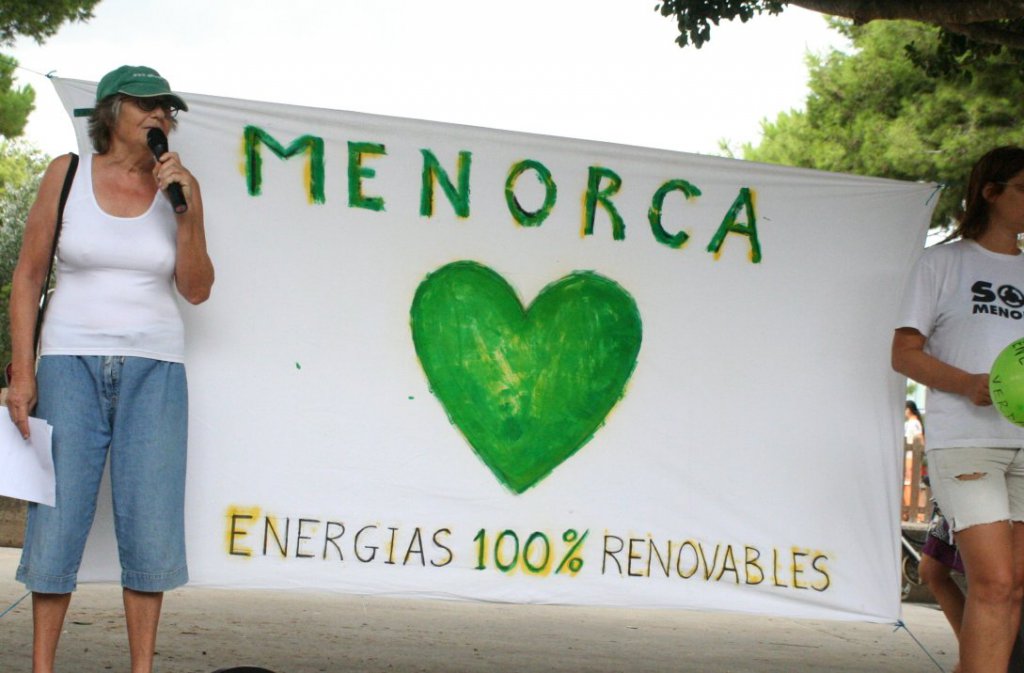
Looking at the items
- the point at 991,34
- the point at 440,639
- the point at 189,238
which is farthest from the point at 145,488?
the point at 991,34

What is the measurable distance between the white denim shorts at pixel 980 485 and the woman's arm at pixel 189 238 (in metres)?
2.29

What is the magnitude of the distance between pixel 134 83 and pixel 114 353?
29.7 inches

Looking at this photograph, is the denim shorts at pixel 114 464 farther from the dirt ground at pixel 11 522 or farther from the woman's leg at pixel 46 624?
the dirt ground at pixel 11 522

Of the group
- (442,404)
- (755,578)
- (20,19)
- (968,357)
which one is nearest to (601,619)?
(755,578)

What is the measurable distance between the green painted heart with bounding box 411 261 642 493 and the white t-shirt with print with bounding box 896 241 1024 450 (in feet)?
3.31

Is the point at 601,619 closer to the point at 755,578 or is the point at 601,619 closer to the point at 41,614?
the point at 755,578

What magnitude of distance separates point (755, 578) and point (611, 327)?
1021 millimetres

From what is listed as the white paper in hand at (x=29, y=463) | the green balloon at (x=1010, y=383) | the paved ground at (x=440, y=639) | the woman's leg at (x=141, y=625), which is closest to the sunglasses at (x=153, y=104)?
the white paper in hand at (x=29, y=463)

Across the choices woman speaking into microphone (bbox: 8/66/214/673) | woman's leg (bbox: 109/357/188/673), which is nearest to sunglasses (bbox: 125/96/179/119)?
woman speaking into microphone (bbox: 8/66/214/673)

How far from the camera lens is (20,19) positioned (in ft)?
49.0

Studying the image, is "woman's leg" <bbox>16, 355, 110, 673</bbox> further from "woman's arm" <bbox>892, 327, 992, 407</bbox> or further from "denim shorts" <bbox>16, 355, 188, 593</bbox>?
"woman's arm" <bbox>892, 327, 992, 407</bbox>

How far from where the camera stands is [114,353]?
137 inches

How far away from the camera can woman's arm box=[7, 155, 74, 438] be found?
3.45m

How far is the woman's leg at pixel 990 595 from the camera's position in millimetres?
3740
